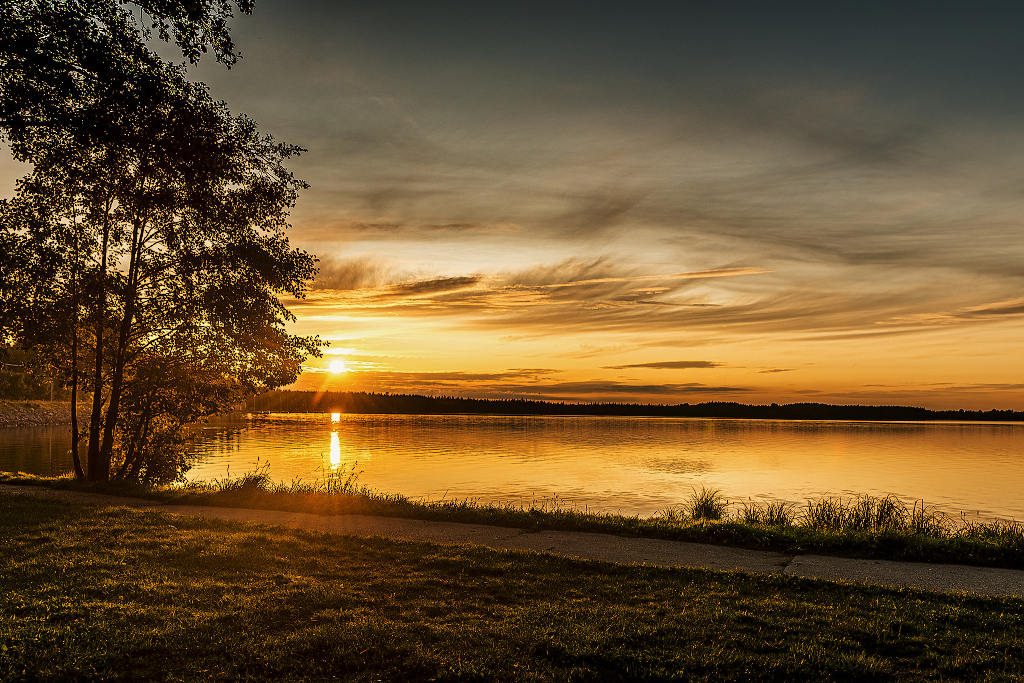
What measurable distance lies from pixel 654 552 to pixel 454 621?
4.52 meters

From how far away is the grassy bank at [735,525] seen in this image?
9922mm

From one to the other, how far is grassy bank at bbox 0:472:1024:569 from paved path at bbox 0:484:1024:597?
1.38ft

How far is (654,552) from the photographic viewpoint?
32.9ft

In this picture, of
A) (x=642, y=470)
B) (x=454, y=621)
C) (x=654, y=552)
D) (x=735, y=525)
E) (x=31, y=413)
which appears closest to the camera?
(x=454, y=621)

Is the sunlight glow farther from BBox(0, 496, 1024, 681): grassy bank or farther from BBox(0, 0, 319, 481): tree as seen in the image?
BBox(0, 496, 1024, 681): grassy bank

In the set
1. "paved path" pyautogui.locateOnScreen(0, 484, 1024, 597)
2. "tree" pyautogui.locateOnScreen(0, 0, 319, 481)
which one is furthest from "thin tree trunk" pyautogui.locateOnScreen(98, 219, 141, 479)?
"paved path" pyautogui.locateOnScreen(0, 484, 1024, 597)

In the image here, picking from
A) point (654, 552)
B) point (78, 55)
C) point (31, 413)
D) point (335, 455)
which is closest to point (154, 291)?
point (78, 55)

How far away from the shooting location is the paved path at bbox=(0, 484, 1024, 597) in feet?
27.8

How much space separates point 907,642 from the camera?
598 centimetres

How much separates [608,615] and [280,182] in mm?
16574

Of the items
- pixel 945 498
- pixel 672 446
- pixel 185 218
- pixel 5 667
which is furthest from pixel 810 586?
pixel 672 446

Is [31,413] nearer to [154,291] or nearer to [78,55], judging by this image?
[154,291]

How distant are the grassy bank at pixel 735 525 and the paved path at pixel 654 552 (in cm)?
42

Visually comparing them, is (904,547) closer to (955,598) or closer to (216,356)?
(955,598)
